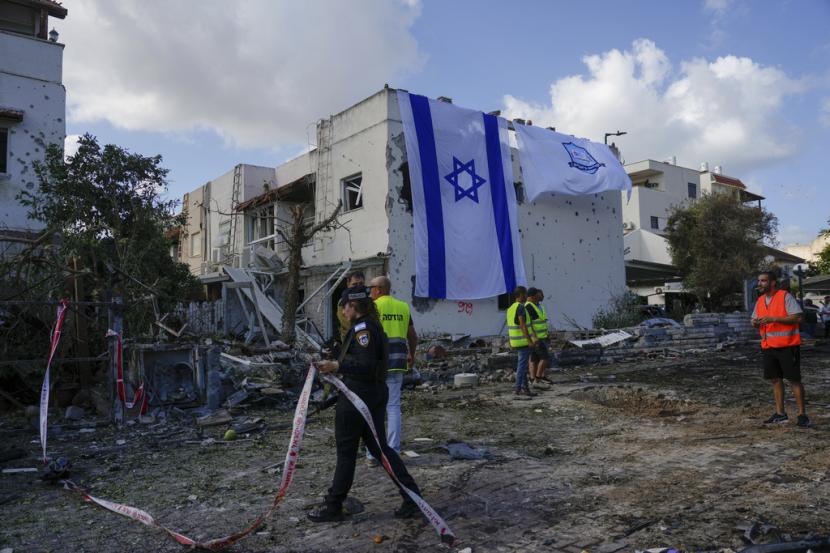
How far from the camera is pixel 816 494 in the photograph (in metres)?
4.44

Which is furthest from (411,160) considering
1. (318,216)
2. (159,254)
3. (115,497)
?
(115,497)

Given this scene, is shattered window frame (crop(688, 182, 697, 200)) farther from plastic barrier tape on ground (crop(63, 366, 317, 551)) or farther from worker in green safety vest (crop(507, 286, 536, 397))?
plastic barrier tape on ground (crop(63, 366, 317, 551))

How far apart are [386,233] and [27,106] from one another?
10425mm

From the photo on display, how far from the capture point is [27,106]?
658 inches

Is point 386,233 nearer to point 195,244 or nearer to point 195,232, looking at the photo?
point 195,232

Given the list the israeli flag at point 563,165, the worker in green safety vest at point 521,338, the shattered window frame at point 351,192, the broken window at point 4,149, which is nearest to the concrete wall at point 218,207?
the shattered window frame at point 351,192

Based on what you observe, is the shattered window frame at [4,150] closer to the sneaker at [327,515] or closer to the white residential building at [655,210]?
the sneaker at [327,515]

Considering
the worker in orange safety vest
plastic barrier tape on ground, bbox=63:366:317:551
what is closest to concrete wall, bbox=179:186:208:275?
plastic barrier tape on ground, bbox=63:366:317:551

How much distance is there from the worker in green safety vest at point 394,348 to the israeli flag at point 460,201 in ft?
39.1

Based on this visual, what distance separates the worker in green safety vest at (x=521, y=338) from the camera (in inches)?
386

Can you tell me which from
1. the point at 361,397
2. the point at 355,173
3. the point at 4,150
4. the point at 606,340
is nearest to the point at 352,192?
the point at 355,173

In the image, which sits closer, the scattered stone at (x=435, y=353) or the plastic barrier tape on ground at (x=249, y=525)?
the plastic barrier tape on ground at (x=249, y=525)

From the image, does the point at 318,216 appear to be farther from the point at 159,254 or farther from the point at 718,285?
the point at 718,285

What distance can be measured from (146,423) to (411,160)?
1155cm
